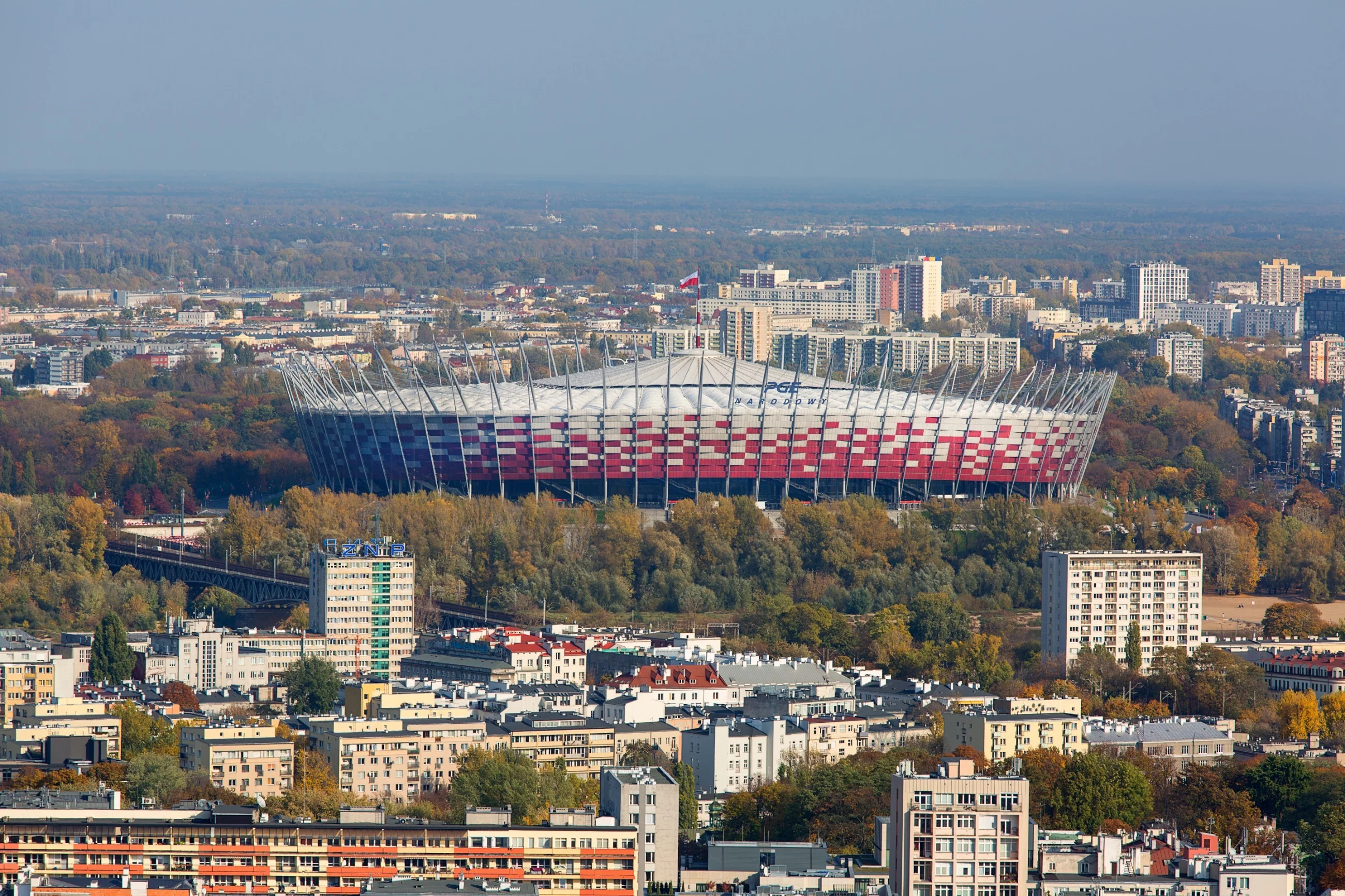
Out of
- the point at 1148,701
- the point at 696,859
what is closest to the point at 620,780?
the point at 696,859

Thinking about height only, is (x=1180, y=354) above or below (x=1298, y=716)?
below

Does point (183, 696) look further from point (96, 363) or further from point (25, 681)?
point (96, 363)

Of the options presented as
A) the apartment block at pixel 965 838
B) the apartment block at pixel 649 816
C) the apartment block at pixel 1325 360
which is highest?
the apartment block at pixel 965 838

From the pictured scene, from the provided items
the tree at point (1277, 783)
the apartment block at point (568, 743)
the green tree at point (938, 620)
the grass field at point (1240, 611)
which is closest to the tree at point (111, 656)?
the apartment block at point (568, 743)

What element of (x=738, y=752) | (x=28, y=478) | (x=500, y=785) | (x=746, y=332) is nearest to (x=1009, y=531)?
(x=738, y=752)

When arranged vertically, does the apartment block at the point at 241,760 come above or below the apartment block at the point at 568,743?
above

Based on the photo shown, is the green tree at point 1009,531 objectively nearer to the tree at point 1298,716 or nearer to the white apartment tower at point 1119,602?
the white apartment tower at point 1119,602

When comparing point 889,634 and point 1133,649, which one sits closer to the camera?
point 1133,649

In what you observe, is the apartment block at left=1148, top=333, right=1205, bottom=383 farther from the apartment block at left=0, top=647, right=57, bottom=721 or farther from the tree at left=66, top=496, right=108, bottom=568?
the apartment block at left=0, top=647, right=57, bottom=721
